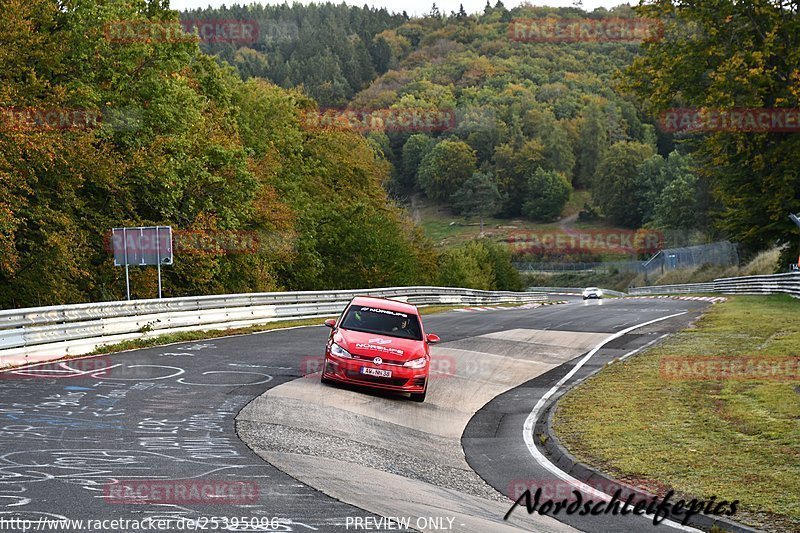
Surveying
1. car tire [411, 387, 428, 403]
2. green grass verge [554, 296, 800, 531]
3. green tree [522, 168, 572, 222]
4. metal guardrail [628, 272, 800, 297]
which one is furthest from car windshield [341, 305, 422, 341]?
green tree [522, 168, 572, 222]

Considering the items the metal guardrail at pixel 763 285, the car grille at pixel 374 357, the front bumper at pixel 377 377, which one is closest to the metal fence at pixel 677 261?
the metal guardrail at pixel 763 285

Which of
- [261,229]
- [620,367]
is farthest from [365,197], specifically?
[620,367]

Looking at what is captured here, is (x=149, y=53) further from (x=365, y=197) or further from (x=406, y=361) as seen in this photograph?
(x=365, y=197)

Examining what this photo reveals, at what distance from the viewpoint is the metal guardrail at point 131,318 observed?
17547 mm

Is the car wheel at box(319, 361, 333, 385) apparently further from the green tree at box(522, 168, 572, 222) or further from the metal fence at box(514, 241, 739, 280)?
the green tree at box(522, 168, 572, 222)

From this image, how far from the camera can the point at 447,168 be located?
186 m

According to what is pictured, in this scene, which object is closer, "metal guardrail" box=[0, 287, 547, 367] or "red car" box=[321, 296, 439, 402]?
"red car" box=[321, 296, 439, 402]

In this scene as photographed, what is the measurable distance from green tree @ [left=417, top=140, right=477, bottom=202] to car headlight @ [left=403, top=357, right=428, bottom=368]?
169 meters

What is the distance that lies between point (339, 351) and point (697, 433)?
616 cm

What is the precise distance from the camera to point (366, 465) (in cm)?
1046

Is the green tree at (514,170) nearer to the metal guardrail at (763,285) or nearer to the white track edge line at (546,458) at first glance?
the metal guardrail at (763,285)

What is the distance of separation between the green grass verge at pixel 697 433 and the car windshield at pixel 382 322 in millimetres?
3015

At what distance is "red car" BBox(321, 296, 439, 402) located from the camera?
50.6 ft

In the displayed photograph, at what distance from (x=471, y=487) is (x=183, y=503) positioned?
3480 millimetres
